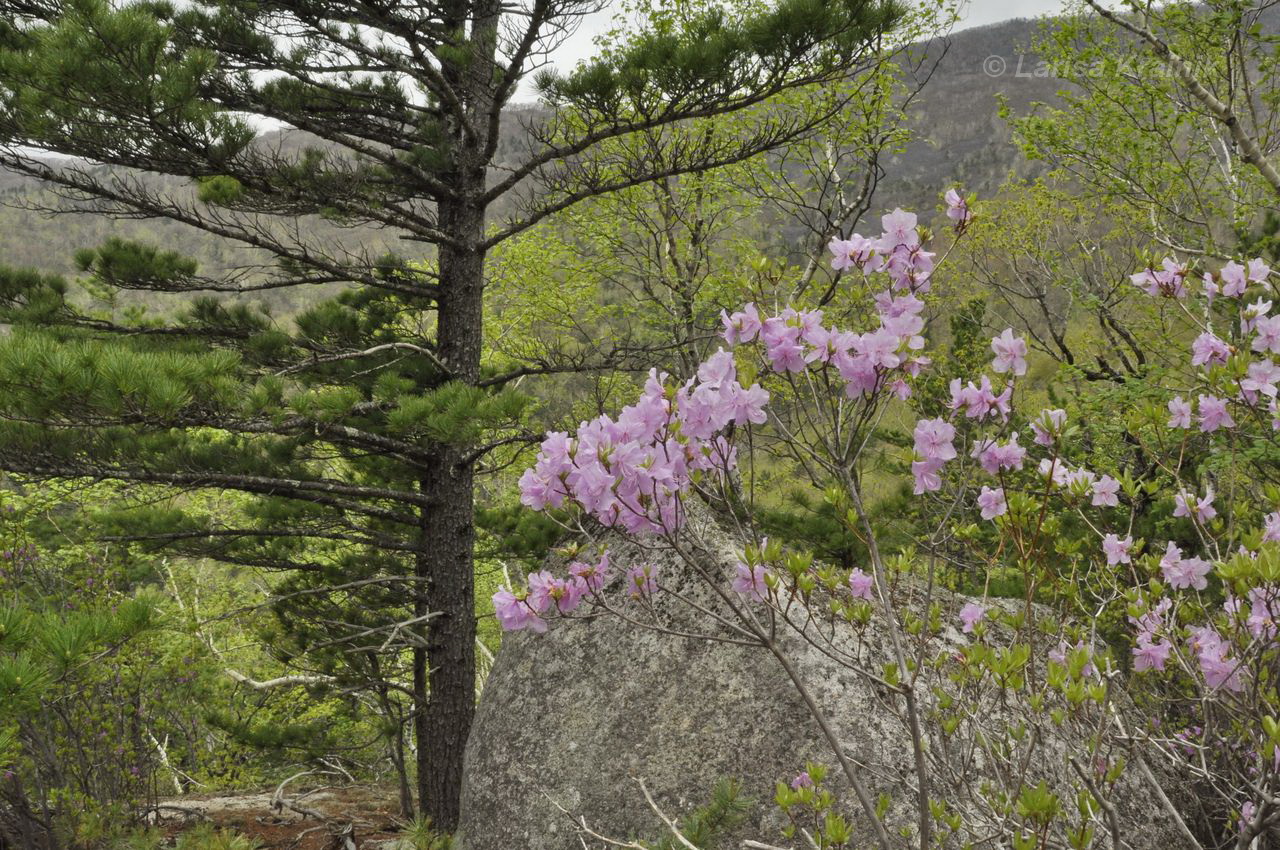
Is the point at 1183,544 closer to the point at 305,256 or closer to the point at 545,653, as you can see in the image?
the point at 545,653

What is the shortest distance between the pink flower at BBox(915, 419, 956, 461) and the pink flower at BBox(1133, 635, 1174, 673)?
3.20 ft

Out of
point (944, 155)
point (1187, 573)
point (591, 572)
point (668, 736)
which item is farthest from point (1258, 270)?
point (944, 155)

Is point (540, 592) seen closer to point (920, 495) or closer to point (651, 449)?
point (651, 449)

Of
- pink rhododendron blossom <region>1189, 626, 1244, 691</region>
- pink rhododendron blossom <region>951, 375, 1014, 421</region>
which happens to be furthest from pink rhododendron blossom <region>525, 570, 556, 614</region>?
pink rhododendron blossom <region>1189, 626, 1244, 691</region>

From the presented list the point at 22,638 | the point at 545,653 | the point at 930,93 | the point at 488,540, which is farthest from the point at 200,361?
the point at 930,93

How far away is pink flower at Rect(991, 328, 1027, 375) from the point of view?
1722 millimetres

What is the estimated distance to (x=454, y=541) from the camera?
4680 mm

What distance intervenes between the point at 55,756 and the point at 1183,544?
27.1ft

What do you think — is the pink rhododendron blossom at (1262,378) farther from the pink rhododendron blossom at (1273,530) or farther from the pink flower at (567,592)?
the pink flower at (567,592)

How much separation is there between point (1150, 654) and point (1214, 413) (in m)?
0.71

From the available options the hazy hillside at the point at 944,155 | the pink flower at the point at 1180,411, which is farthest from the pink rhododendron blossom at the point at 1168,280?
the hazy hillside at the point at 944,155

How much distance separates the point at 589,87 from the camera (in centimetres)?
381

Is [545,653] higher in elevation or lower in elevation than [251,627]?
higher

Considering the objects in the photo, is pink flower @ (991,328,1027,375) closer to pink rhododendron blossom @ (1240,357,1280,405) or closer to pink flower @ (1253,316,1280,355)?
pink rhododendron blossom @ (1240,357,1280,405)
